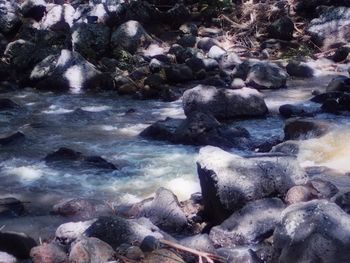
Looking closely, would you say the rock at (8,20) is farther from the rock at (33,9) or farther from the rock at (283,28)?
the rock at (283,28)

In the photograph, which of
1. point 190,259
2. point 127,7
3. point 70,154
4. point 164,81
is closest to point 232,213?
point 190,259

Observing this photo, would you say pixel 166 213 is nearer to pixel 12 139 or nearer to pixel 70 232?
pixel 70 232

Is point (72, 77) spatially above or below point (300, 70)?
above

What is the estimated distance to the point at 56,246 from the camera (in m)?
3.85

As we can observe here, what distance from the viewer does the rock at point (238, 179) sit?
4.39m

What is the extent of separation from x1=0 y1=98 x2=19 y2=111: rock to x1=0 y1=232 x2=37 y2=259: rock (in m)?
5.33

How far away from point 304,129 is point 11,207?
3.71 m

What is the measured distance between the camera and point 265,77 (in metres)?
10.0

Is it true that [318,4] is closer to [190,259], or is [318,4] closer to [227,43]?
[227,43]

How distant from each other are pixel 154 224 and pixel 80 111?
466cm

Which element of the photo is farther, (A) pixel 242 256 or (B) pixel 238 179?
(B) pixel 238 179

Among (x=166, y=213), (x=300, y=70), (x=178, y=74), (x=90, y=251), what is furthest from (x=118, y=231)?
(x=300, y=70)

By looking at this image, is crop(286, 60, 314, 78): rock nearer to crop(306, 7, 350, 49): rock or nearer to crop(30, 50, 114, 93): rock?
crop(306, 7, 350, 49): rock

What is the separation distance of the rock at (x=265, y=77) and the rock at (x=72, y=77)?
264 centimetres
